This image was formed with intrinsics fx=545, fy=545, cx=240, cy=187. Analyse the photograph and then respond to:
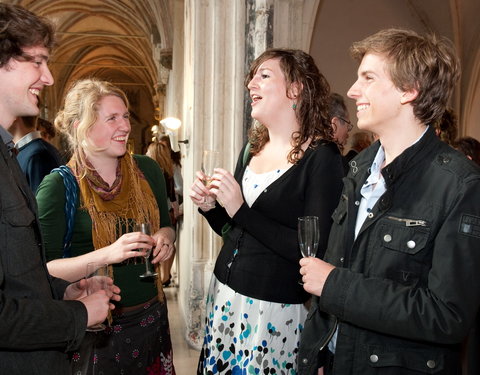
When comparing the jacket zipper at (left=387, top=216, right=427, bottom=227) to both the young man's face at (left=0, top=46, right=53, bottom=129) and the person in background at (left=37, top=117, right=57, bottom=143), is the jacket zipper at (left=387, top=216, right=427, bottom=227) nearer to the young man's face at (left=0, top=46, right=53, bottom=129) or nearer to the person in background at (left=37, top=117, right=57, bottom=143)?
the young man's face at (left=0, top=46, right=53, bottom=129)

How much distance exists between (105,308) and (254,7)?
3.28 metres

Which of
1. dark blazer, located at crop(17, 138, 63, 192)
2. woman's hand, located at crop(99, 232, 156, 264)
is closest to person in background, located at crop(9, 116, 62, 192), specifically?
dark blazer, located at crop(17, 138, 63, 192)

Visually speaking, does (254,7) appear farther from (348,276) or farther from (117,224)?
(348,276)

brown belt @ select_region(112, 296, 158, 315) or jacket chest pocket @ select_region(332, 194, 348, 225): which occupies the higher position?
jacket chest pocket @ select_region(332, 194, 348, 225)

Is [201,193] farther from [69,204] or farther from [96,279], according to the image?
[96,279]

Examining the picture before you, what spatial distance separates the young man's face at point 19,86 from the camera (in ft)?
5.32

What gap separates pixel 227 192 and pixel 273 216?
23cm

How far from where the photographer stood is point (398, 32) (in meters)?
1.87

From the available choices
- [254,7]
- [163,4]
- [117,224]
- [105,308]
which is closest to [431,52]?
[105,308]

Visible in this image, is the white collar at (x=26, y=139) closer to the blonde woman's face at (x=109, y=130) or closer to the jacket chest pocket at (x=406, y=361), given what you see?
the blonde woman's face at (x=109, y=130)

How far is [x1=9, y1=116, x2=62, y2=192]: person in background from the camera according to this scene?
10.7 feet

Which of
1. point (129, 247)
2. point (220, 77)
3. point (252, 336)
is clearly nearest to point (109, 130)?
point (129, 247)

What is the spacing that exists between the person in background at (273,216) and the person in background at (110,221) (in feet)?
0.89

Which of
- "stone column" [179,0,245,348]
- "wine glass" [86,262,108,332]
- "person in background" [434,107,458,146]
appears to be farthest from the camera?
"stone column" [179,0,245,348]
